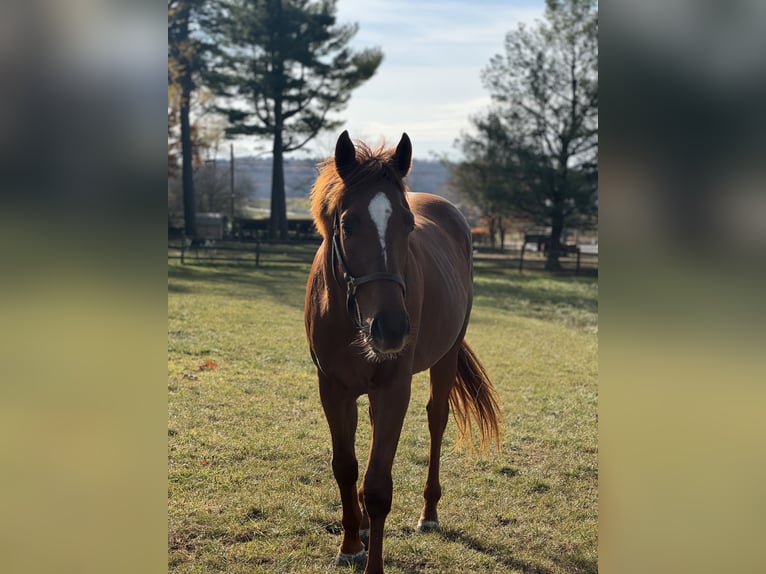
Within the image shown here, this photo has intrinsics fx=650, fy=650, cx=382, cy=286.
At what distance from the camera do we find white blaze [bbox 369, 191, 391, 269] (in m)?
2.71

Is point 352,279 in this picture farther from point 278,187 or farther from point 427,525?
point 278,187

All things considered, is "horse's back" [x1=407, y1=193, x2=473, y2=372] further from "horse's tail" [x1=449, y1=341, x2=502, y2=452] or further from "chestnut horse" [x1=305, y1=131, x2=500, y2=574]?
"horse's tail" [x1=449, y1=341, x2=502, y2=452]

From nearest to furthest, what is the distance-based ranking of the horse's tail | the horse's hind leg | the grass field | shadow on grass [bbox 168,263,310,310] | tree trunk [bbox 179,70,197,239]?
the grass field < the horse's hind leg < the horse's tail < shadow on grass [bbox 168,263,310,310] < tree trunk [bbox 179,70,197,239]

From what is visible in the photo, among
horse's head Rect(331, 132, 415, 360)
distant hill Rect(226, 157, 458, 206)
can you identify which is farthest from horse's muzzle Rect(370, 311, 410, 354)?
distant hill Rect(226, 157, 458, 206)

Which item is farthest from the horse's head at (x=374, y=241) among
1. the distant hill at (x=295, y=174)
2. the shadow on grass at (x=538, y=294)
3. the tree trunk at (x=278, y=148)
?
the tree trunk at (x=278, y=148)

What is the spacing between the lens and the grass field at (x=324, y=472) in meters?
3.56

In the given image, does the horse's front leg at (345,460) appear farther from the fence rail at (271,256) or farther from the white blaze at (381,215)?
the fence rail at (271,256)

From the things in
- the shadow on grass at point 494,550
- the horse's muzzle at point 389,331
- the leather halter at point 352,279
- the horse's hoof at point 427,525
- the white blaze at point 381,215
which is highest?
the white blaze at point 381,215

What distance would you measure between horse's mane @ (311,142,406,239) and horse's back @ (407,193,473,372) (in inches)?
25.6

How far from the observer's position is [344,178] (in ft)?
9.69

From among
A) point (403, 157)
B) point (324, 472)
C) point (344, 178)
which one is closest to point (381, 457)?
A: point (344, 178)

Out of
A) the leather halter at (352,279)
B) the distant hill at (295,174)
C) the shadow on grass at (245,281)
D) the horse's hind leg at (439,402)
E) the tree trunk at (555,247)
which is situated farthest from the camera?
the distant hill at (295,174)
